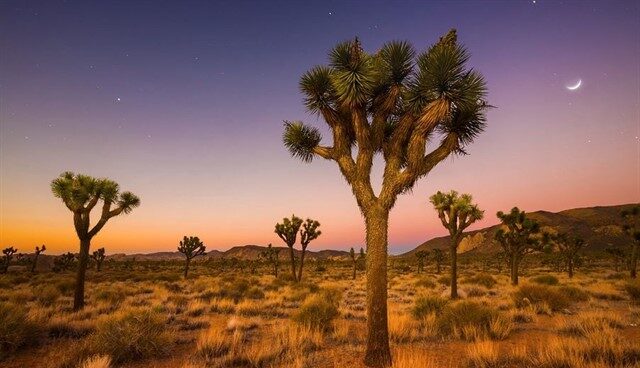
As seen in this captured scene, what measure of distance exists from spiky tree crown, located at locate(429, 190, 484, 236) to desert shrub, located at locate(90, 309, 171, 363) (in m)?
14.4

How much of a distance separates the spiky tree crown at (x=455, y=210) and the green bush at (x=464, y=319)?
8.08m

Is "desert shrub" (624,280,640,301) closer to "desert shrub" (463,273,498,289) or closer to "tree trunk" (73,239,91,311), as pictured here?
"desert shrub" (463,273,498,289)

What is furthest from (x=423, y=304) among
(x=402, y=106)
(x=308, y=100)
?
(x=308, y=100)

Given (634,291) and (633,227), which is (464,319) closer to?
(634,291)

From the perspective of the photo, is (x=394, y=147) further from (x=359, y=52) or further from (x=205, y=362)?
(x=205, y=362)

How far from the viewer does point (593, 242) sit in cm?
10556

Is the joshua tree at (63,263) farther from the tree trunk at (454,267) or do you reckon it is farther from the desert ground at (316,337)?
the tree trunk at (454,267)

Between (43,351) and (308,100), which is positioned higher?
(308,100)

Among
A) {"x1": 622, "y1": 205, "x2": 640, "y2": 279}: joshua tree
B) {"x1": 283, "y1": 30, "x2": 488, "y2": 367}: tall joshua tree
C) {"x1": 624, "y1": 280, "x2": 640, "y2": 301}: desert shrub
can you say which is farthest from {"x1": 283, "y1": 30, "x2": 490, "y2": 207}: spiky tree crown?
{"x1": 622, "y1": 205, "x2": 640, "y2": 279}: joshua tree

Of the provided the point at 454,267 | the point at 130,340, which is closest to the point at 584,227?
the point at 454,267

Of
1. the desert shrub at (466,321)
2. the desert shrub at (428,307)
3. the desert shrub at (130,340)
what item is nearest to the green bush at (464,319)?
the desert shrub at (466,321)

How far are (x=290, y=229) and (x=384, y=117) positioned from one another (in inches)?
873

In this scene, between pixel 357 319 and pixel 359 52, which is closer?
pixel 359 52

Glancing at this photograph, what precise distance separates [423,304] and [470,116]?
7303mm
